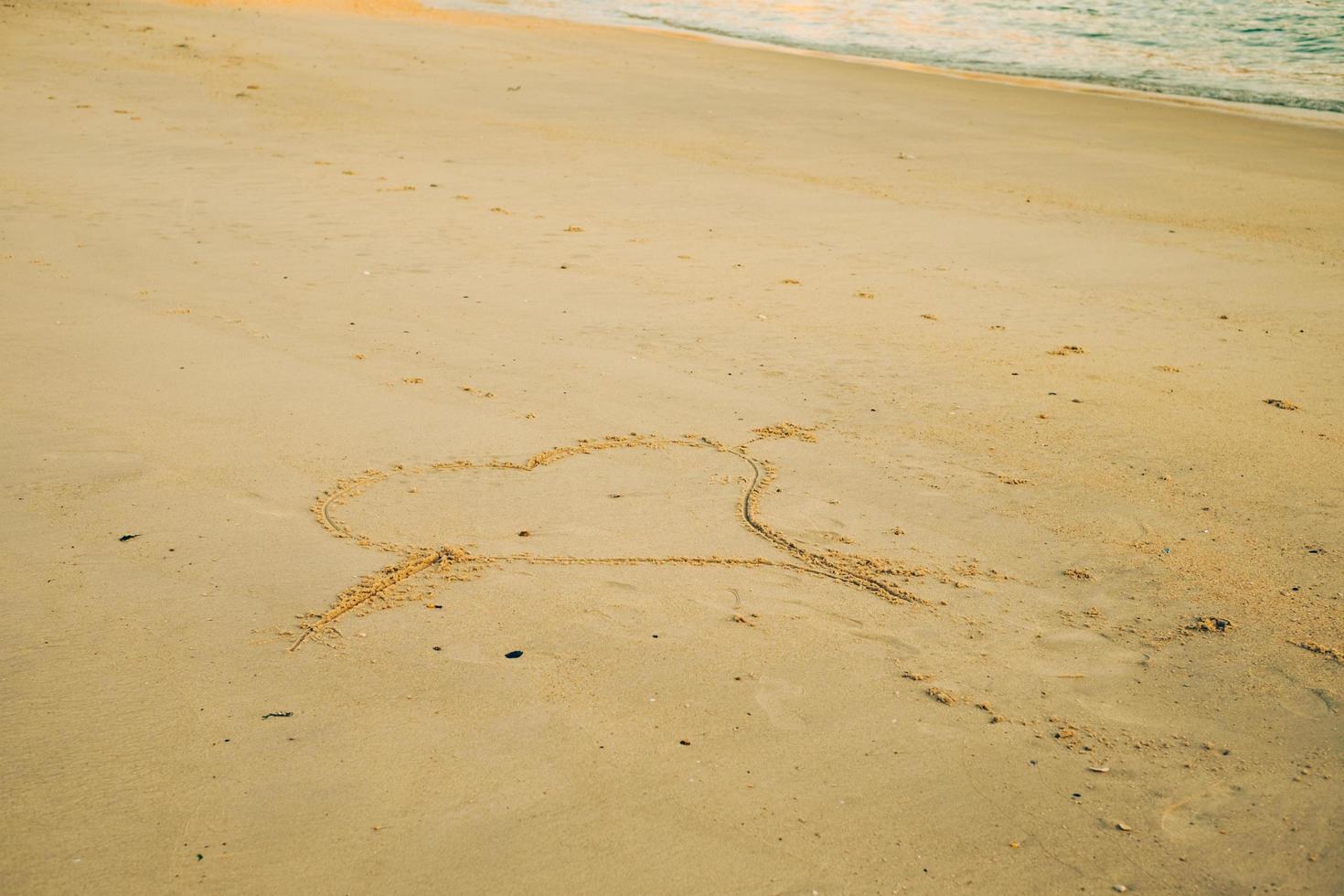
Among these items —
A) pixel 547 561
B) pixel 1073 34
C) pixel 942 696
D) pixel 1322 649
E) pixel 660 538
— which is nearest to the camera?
pixel 942 696

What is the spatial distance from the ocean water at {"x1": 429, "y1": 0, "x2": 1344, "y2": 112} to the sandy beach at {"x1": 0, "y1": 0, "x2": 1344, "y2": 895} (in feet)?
22.9

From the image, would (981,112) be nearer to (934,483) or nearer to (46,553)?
(934,483)

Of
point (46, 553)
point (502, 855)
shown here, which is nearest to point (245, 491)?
point (46, 553)

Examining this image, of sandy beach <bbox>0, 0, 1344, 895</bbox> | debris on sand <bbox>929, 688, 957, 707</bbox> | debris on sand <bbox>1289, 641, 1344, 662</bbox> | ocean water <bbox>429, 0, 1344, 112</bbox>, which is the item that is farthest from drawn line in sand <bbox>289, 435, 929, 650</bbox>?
ocean water <bbox>429, 0, 1344, 112</bbox>

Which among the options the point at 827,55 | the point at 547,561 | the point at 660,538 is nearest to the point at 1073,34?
the point at 827,55

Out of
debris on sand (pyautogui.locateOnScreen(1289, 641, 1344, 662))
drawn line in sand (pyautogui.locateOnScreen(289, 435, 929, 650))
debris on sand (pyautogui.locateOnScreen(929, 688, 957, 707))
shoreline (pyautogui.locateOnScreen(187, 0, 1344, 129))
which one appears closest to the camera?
debris on sand (pyautogui.locateOnScreen(929, 688, 957, 707))

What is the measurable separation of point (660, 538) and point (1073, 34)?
54.1ft

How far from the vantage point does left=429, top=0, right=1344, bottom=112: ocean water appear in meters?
14.2

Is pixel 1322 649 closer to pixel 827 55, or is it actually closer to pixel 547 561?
pixel 547 561

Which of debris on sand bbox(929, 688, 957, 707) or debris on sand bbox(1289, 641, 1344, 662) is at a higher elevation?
debris on sand bbox(1289, 641, 1344, 662)

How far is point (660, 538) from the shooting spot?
11.9ft

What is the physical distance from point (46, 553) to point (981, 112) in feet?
33.6

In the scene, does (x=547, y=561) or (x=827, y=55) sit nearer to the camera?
(x=547, y=561)

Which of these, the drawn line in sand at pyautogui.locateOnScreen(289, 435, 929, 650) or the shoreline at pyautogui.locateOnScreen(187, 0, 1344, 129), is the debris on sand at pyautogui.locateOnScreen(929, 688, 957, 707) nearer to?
the drawn line in sand at pyautogui.locateOnScreen(289, 435, 929, 650)
